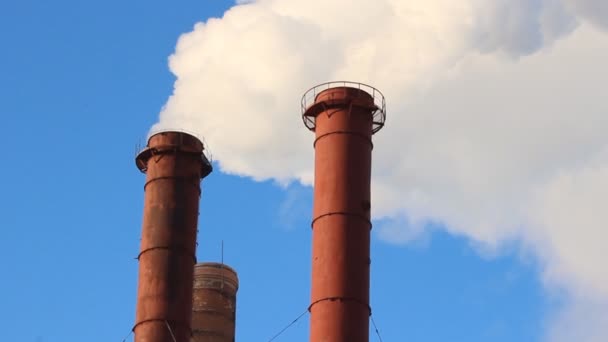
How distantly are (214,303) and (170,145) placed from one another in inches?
410

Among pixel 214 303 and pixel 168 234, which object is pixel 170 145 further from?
pixel 214 303

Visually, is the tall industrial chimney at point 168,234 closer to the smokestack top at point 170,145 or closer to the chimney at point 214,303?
the smokestack top at point 170,145

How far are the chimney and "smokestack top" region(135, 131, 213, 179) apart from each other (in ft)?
29.0

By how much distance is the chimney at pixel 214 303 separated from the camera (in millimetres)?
52094

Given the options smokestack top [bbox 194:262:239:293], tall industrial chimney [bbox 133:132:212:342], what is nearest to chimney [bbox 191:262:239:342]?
smokestack top [bbox 194:262:239:293]

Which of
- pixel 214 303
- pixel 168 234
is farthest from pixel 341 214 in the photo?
pixel 214 303

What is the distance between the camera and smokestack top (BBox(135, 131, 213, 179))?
146 feet

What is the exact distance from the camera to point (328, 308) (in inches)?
1537

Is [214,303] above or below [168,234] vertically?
above

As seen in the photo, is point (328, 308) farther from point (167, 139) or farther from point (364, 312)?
point (167, 139)

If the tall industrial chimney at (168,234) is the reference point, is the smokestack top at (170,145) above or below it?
above

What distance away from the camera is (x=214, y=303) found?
175 feet

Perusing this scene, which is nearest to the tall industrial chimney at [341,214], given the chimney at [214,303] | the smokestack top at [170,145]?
the smokestack top at [170,145]

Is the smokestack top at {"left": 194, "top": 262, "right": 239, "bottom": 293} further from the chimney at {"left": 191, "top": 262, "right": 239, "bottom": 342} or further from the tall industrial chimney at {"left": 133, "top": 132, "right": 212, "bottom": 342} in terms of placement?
the tall industrial chimney at {"left": 133, "top": 132, "right": 212, "bottom": 342}
